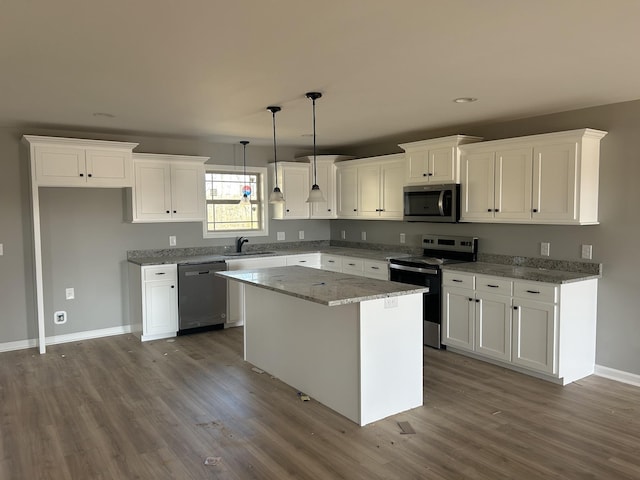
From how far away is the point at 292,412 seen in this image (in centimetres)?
354

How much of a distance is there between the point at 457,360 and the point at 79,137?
478cm

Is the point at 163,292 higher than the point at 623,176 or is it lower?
lower

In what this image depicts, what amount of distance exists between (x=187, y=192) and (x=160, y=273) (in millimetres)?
1093

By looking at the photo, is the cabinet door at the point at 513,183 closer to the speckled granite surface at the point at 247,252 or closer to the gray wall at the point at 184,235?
the gray wall at the point at 184,235

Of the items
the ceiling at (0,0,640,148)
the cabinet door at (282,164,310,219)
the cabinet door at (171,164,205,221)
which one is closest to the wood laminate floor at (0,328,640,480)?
the cabinet door at (171,164,205,221)

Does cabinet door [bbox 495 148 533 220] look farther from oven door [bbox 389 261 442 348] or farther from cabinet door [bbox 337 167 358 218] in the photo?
cabinet door [bbox 337 167 358 218]

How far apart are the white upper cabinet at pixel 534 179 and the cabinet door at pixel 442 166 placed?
0.11m

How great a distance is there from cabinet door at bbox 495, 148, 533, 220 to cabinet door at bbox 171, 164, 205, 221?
3.53m

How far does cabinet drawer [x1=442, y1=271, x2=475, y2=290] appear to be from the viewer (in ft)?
15.3

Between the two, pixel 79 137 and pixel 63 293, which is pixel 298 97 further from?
pixel 63 293

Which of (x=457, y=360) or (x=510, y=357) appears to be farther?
(x=457, y=360)

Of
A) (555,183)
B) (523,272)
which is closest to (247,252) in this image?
(523,272)

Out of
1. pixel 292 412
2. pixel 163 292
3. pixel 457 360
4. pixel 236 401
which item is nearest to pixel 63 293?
pixel 163 292

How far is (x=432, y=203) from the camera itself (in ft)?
17.4
